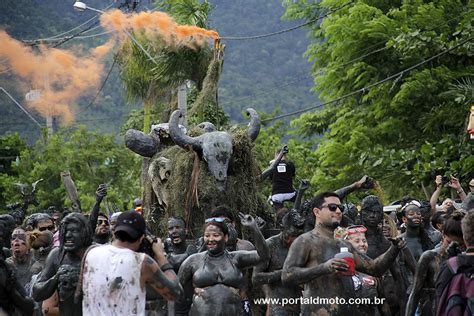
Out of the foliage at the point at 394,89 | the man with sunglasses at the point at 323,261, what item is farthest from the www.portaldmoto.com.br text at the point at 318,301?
the foliage at the point at 394,89

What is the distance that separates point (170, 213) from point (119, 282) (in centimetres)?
742

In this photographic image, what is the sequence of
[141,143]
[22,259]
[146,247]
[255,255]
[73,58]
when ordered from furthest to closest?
[73,58] < [141,143] < [22,259] < [255,255] < [146,247]

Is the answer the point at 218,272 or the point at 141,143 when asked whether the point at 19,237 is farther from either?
the point at 141,143

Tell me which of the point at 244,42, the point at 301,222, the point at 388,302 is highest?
the point at 244,42

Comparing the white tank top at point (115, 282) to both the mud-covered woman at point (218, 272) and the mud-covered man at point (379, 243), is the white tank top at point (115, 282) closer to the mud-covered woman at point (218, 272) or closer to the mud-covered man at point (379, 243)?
the mud-covered woman at point (218, 272)

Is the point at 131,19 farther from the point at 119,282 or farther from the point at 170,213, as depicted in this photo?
the point at 119,282

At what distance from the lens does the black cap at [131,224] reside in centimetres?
878

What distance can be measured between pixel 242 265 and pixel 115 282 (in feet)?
9.97

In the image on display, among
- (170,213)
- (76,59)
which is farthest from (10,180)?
(170,213)

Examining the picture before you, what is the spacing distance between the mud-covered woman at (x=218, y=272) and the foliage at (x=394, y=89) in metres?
13.2

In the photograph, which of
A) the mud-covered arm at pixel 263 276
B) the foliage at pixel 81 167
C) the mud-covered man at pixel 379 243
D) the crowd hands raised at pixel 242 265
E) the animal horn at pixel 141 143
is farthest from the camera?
the foliage at pixel 81 167

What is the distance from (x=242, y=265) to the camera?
38.1 ft

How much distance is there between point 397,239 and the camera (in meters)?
10.4

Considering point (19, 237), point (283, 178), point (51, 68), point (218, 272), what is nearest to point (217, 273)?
point (218, 272)
